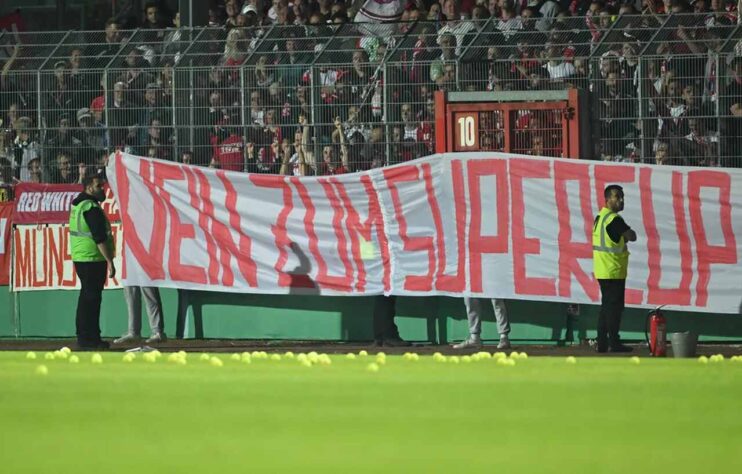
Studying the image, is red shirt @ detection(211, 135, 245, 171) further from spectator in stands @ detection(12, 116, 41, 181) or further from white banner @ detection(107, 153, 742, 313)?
spectator in stands @ detection(12, 116, 41, 181)

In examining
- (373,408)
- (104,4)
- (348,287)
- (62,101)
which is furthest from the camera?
(104,4)

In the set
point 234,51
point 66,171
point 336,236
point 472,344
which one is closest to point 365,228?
point 336,236

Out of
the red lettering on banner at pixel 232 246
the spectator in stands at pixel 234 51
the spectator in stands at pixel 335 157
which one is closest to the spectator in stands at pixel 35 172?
the red lettering on banner at pixel 232 246

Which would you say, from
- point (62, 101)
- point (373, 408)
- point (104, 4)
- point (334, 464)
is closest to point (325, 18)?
point (62, 101)

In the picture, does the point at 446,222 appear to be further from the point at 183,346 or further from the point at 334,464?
the point at 334,464

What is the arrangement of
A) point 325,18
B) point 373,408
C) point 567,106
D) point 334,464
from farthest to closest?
point 325,18 → point 567,106 → point 373,408 → point 334,464

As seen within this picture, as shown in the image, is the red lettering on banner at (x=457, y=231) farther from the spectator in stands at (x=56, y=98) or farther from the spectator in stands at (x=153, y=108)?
the spectator in stands at (x=56, y=98)

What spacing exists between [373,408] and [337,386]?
160 centimetres

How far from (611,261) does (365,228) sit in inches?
137

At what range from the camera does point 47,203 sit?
2139 cm

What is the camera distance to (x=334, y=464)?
7.82 meters

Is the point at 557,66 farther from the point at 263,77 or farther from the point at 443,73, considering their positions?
the point at 263,77

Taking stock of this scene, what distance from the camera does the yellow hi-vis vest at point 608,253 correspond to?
711 inches

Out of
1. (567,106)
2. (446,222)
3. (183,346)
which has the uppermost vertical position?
(567,106)
